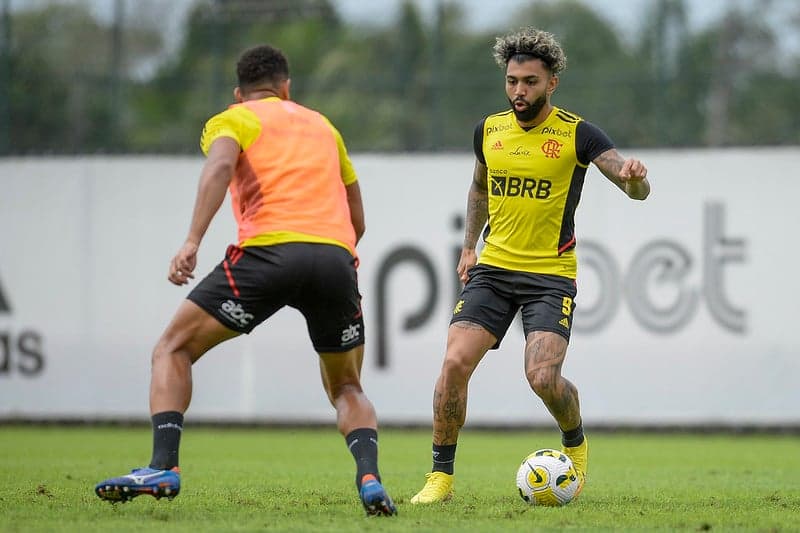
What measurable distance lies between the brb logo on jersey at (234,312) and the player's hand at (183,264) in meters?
0.27

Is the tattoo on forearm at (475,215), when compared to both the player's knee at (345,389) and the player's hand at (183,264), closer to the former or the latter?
the player's knee at (345,389)

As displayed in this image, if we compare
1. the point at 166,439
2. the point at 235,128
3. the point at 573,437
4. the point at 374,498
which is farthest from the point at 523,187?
the point at 166,439

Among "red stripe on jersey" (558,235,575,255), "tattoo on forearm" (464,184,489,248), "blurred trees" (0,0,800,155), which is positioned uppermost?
"blurred trees" (0,0,800,155)

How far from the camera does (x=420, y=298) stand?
1470 centimetres

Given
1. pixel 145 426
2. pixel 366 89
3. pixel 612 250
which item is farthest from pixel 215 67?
pixel 612 250

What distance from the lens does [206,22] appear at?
1709cm

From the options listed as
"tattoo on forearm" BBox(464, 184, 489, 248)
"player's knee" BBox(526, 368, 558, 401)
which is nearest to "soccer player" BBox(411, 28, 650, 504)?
"player's knee" BBox(526, 368, 558, 401)

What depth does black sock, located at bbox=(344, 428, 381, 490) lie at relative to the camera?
6.55m

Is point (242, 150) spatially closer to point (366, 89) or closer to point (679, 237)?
point (679, 237)

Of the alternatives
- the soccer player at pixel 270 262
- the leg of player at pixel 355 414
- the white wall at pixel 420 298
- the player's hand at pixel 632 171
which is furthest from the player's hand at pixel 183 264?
the white wall at pixel 420 298

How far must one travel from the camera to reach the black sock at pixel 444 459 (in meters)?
7.59

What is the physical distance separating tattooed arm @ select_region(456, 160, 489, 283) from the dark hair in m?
1.69

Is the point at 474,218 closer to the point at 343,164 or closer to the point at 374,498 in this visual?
the point at 343,164

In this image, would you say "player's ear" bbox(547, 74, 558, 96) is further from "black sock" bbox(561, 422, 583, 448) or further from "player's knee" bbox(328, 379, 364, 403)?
"player's knee" bbox(328, 379, 364, 403)
